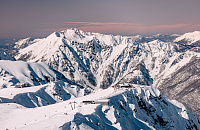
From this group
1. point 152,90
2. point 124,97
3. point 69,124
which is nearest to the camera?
point 69,124

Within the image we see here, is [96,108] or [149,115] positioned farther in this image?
[149,115]

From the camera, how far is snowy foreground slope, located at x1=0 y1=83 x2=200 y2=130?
6393 centimetres

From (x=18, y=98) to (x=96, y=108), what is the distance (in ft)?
229

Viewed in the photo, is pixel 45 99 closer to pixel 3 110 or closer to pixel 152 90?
pixel 3 110

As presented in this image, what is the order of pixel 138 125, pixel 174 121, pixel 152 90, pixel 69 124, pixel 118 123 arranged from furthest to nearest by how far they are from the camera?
pixel 152 90 → pixel 174 121 → pixel 138 125 → pixel 118 123 → pixel 69 124

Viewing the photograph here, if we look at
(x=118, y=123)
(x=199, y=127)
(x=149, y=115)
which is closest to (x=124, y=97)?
(x=149, y=115)

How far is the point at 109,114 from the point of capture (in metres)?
88.8

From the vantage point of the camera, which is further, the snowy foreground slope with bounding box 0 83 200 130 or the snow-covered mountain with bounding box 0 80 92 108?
the snow-covered mountain with bounding box 0 80 92 108

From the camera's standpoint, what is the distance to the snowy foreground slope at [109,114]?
63.9 m

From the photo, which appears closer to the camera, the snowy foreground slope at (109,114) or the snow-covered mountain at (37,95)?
the snowy foreground slope at (109,114)

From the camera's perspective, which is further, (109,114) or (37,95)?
(37,95)

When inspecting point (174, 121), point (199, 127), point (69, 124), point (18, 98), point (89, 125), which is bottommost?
point (199, 127)

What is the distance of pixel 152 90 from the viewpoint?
159 meters

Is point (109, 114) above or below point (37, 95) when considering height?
above
